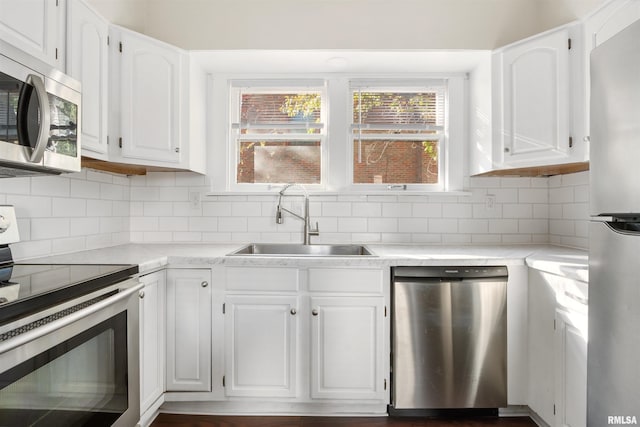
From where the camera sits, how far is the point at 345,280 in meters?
1.85

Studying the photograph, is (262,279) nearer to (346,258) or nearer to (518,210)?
(346,258)

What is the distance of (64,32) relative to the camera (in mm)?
1573

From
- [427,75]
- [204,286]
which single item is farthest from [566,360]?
[427,75]

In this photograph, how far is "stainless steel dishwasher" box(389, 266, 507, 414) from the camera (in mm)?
1811

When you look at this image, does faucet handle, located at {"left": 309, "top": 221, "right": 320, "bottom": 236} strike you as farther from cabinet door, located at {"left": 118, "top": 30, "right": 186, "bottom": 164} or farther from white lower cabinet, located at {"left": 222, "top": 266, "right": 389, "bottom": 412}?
cabinet door, located at {"left": 118, "top": 30, "right": 186, "bottom": 164}

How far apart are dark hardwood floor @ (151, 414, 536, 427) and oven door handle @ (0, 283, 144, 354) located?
92 cm

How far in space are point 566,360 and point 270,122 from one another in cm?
228

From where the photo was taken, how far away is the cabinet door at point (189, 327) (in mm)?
1866

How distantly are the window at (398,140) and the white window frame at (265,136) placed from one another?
23 centimetres

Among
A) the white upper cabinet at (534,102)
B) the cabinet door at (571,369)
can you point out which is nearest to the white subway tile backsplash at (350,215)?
the white upper cabinet at (534,102)

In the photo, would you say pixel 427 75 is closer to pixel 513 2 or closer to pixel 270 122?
pixel 513 2

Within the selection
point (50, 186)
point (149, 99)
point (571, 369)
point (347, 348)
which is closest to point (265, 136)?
point (149, 99)

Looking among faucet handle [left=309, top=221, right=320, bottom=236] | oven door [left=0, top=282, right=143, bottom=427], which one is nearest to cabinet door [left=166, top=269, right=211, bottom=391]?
oven door [left=0, top=282, right=143, bottom=427]

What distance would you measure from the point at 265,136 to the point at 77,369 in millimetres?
1853
